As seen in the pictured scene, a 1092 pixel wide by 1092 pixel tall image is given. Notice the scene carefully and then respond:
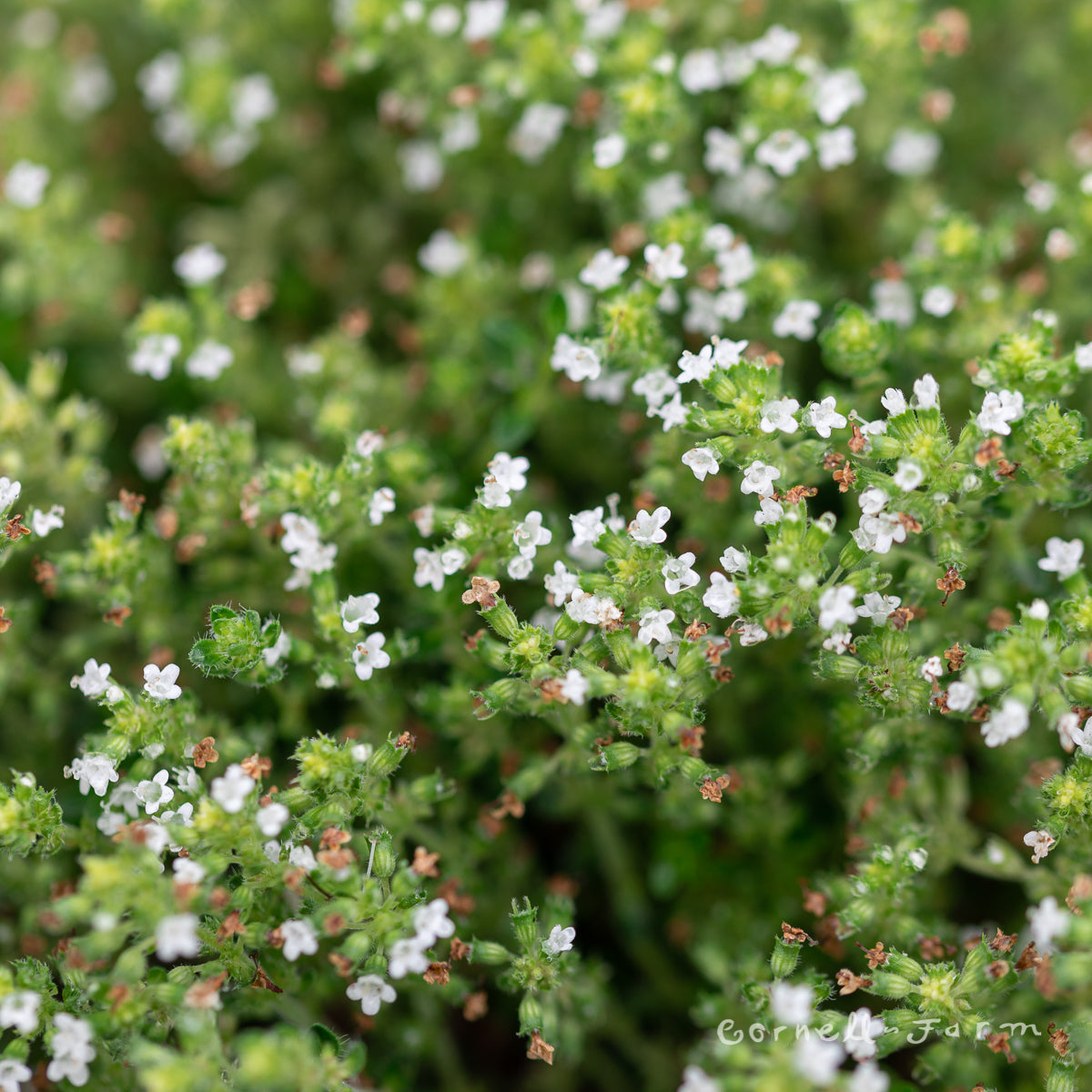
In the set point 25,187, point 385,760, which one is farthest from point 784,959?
point 25,187

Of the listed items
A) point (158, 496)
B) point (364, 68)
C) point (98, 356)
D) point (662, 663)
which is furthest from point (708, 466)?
point (98, 356)

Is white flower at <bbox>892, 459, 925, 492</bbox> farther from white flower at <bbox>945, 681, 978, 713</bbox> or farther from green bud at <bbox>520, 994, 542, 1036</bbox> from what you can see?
green bud at <bbox>520, 994, 542, 1036</bbox>

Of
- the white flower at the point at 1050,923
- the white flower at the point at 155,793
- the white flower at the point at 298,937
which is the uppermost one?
the white flower at the point at 1050,923

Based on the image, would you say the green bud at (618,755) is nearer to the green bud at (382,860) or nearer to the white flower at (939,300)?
the green bud at (382,860)

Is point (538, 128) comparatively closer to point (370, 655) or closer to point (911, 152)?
point (911, 152)

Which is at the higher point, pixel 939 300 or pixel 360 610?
pixel 939 300

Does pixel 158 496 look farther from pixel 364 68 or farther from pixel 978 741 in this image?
pixel 978 741

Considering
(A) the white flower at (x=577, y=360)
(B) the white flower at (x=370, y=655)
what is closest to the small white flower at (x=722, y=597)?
(A) the white flower at (x=577, y=360)
